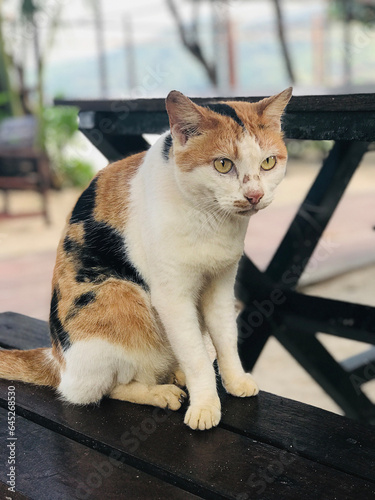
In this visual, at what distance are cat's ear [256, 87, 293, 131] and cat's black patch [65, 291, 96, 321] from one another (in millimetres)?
493

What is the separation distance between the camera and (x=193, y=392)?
126cm

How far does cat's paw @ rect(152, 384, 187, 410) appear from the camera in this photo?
4.27ft

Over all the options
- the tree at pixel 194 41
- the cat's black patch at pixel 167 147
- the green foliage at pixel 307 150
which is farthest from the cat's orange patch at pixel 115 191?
the green foliage at pixel 307 150

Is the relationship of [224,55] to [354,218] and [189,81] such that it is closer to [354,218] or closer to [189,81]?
[189,81]

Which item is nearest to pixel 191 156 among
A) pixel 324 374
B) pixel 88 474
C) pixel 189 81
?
pixel 88 474

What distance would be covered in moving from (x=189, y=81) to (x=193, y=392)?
272 inches

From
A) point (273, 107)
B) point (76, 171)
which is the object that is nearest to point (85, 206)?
point (273, 107)

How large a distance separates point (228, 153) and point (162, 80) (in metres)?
3.56

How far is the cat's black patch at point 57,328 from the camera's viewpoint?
1.32 m

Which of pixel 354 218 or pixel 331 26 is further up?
pixel 331 26

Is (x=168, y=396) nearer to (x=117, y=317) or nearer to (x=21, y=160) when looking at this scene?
(x=117, y=317)

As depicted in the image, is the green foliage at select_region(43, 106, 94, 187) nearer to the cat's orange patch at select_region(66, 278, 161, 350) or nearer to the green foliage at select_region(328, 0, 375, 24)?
the green foliage at select_region(328, 0, 375, 24)

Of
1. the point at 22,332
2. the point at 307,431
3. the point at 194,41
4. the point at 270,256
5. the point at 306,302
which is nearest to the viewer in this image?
the point at 307,431

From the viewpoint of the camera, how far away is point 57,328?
136 centimetres
